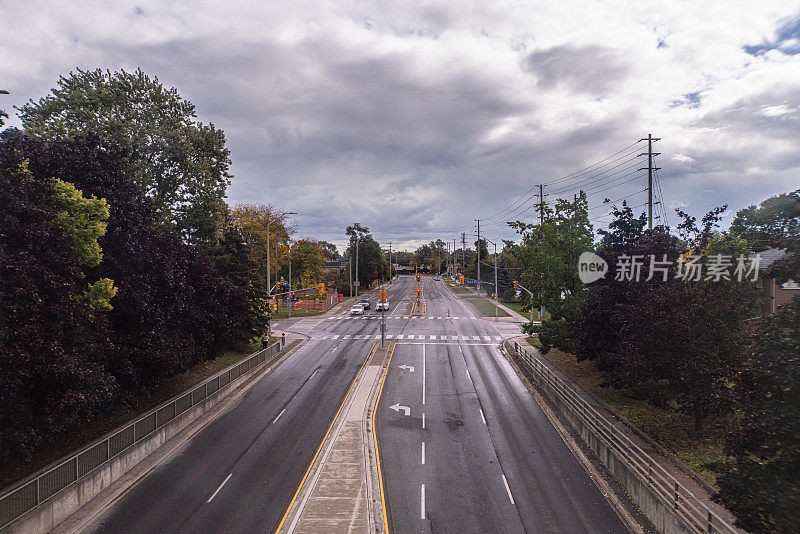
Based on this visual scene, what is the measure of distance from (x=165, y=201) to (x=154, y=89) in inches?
284

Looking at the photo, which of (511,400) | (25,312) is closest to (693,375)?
(511,400)

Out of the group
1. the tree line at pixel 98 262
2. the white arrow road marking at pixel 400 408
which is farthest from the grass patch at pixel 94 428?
the white arrow road marking at pixel 400 408

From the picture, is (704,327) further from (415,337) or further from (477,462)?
(415,337)

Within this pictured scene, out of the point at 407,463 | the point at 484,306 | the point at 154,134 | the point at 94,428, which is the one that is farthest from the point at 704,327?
the point at 484,306

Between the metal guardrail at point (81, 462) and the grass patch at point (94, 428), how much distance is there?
68 cm

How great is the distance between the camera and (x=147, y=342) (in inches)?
656

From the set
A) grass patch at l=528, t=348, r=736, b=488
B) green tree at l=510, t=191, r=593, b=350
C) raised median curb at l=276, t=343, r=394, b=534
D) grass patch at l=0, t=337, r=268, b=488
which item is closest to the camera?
raised median curb at l=276, t=343, r=394, b=534

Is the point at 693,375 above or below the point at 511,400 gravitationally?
above

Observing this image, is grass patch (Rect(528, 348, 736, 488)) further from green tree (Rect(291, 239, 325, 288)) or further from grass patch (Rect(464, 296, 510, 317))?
green tree (Rect(291, 239, 325, 288))

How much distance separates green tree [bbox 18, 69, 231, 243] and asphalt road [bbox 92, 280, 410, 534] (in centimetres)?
1286

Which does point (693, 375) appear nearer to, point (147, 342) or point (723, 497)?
point (723, 497)

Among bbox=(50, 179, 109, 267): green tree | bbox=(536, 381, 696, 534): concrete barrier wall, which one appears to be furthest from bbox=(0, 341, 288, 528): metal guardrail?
bbox=(536, 381, 696, 534): concrete barrier wall

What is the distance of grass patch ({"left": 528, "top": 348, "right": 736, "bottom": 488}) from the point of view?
15.2 meters

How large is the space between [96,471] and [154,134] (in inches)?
797
